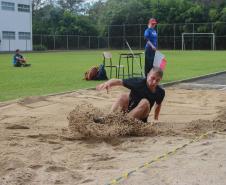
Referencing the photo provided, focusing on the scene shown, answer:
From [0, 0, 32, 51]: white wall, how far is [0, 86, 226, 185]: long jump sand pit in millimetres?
54169

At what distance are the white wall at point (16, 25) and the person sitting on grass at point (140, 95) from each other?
56.5m

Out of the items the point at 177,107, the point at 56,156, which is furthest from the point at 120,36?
the point at 56,156

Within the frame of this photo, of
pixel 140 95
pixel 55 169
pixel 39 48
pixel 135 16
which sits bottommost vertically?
pixel 55 169

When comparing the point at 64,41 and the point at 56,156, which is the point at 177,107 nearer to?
the point at 56,156

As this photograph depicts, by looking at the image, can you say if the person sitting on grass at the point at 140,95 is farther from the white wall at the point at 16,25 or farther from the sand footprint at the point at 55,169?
the white wall at the point at 16,25

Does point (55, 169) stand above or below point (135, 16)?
below

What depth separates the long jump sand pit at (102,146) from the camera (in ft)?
17.6

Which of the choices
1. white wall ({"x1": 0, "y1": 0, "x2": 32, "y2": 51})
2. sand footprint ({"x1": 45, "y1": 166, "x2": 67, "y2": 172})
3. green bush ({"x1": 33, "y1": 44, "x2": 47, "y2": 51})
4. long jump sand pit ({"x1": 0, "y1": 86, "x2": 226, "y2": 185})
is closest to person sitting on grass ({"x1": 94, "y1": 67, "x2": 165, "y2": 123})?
long jump sand pit ({"x1": 0, "y1": 86, "x2": 226, "y2": 185})

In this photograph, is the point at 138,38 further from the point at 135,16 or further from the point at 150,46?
the point at 150,46

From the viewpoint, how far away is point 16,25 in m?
65.6

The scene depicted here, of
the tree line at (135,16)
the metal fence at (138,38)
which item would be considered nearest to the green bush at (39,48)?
the metal fence at (138,38)

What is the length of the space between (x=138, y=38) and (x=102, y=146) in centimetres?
6315

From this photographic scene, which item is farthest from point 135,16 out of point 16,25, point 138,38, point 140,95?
point 140,95

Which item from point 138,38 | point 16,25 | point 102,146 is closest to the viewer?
point 102,146
